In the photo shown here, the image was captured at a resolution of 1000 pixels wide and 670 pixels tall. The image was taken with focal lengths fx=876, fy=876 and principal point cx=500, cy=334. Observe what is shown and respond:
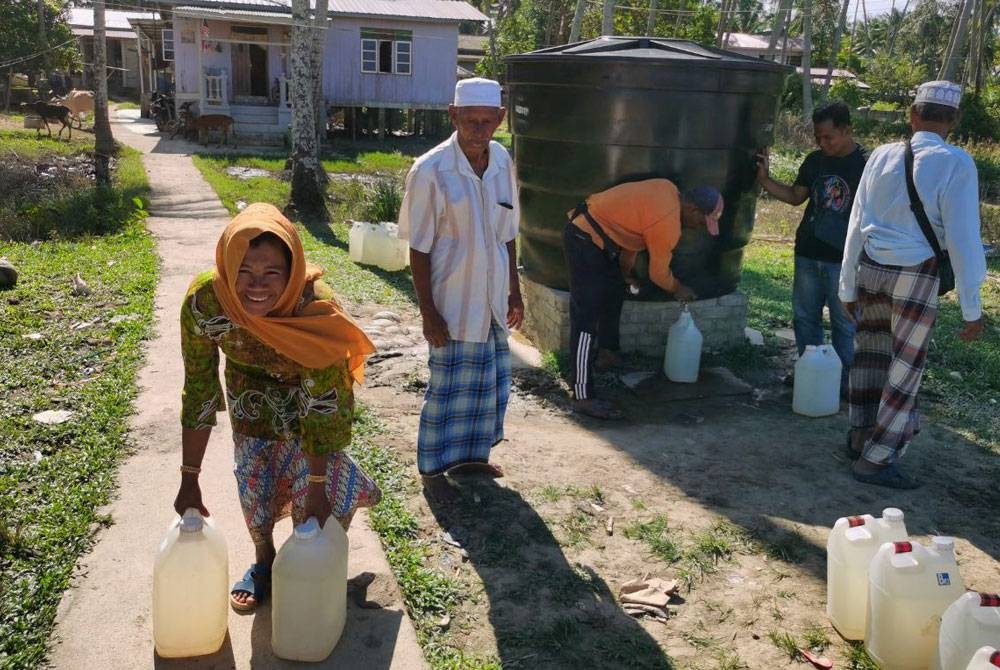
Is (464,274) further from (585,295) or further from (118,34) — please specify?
(118,34)

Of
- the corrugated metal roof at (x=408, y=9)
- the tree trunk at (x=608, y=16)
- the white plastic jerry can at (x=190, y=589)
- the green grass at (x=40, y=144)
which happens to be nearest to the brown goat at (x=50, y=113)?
the green grass at (x=40, y=144)

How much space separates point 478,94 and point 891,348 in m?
2.24

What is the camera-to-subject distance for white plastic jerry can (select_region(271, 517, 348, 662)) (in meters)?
2.51

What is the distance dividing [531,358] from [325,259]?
3.20m

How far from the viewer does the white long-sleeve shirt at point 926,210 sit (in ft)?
11.9

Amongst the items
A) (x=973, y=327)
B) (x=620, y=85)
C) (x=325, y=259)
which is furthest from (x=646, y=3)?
(x=973, y=327)

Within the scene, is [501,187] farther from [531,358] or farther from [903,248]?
[531,358]

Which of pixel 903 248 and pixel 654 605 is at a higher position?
pixel 903 248

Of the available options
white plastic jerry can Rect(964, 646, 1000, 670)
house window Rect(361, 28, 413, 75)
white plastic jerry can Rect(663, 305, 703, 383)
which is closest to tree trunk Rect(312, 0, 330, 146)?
house window Rect(361, 28, 413, 75)

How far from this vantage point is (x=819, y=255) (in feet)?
16.7

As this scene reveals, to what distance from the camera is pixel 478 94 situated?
332 cm

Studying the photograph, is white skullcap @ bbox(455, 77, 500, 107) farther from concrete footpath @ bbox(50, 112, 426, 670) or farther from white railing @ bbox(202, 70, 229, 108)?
white railing @ bbox(202, 70, 229, 108)

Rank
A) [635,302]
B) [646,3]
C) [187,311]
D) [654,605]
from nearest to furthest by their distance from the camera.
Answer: [187,311] → [654,605] → [635,302] → [646,3]

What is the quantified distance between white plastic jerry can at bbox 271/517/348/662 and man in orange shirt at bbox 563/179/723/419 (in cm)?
255
